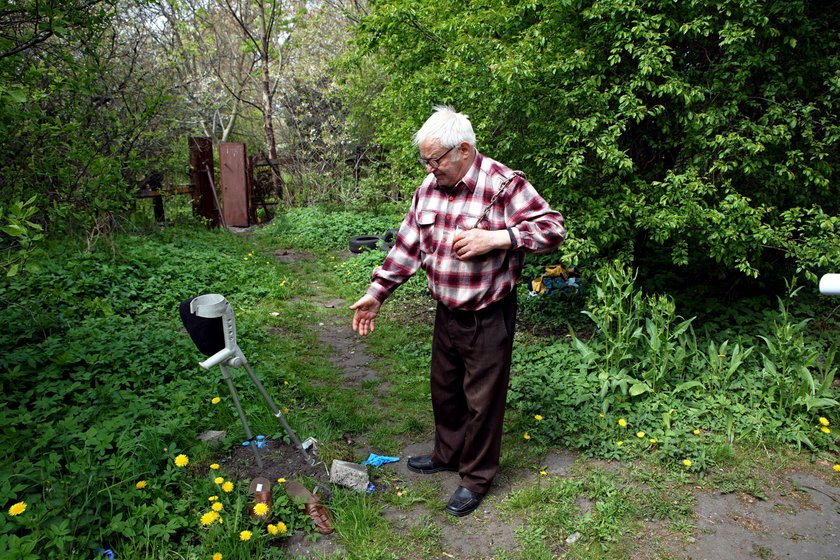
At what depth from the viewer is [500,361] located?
284cm

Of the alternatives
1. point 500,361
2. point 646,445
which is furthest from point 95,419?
point 646,445

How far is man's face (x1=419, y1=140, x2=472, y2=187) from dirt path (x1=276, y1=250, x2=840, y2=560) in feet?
5.74

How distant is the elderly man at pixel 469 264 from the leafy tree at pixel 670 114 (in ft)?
5.85

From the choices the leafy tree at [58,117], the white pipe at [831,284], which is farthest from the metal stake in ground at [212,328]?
the white pipe at [831,284]

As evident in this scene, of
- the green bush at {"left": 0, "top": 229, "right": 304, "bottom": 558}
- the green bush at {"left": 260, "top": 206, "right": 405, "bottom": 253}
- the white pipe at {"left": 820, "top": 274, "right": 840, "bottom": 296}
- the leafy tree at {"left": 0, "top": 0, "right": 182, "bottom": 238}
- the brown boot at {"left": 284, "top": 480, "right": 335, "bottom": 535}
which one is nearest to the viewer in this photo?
the white pipe at {"left": 820, "top": 274, "right": 840, "bottom": 296}

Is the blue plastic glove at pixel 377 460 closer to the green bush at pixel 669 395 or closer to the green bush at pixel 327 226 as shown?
the green bush at pixel 669 395

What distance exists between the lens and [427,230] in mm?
2873

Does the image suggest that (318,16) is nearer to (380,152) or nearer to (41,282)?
(380,152)

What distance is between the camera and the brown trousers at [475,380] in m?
2.83

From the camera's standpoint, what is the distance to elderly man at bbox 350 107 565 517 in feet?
8.64

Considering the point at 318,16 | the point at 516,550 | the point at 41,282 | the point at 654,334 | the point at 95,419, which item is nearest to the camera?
the point at 516,550

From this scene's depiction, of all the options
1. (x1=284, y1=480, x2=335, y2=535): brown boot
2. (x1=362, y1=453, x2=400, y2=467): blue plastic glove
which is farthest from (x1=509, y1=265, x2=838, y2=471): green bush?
(x1=284, y1=480, x2=335, y2=535): brown boot

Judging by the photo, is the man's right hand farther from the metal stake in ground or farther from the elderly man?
the metal stake in ground

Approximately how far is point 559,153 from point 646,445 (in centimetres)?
225
